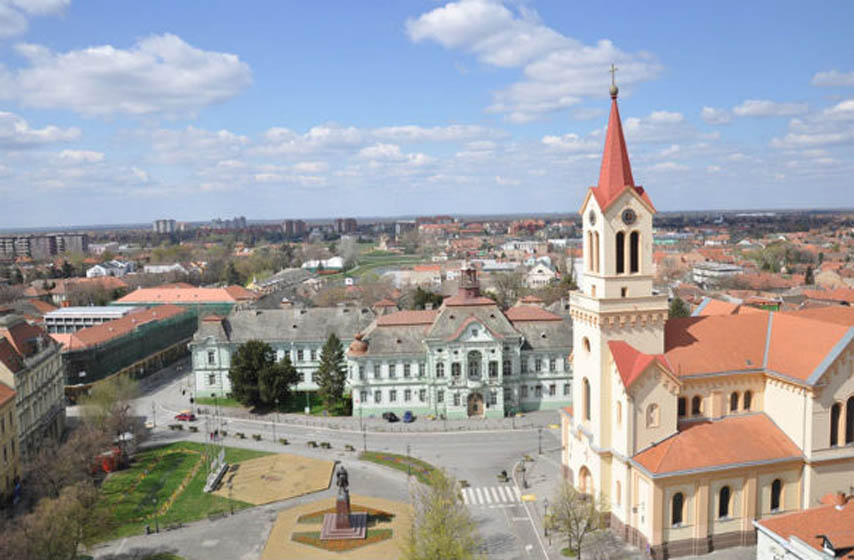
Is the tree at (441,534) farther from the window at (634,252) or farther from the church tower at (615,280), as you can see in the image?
the window at (634,252)

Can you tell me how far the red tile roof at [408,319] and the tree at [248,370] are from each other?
14.5 meters

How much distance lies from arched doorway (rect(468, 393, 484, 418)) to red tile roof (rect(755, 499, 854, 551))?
132 ft

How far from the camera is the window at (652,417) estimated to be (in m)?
43.2

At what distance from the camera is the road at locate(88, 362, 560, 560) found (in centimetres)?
4559

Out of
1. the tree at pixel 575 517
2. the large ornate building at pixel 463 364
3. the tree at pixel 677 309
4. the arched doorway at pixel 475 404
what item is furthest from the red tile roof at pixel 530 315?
the tree at pixel 575 517

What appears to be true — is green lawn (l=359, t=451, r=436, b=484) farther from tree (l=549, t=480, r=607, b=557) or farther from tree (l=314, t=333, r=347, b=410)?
tree (l=549, t=480, r=607, b=557)

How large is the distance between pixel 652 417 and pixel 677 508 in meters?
5.89

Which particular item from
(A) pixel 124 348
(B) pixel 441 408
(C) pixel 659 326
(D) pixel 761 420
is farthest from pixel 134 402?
(D) pixel 761 420

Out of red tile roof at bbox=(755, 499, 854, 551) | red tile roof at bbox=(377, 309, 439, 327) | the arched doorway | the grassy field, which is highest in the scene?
red tile roof at bbox=(377, 309, 439, 327)

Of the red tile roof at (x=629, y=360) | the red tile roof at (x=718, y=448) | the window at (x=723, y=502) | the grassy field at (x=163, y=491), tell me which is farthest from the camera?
the grassy field at (x=163, y=491)

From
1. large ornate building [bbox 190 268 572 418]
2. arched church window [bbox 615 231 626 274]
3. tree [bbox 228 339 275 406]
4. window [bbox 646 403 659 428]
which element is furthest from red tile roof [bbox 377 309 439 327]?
window [bbox 646 403 659 428]

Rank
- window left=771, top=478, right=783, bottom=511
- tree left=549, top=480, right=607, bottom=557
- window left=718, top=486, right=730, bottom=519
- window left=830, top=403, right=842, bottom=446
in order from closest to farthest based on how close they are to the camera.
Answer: tree left=549, top=480, right=607, bottom=557
window left=718, top=486, right=730, bottom=519
window left=771, top=478, right=783, bottom=511
window left=830, top=403, right=842, bottom=446

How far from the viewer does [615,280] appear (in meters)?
44.7

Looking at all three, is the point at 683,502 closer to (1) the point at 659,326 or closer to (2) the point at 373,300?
(1) the point at 659,326
